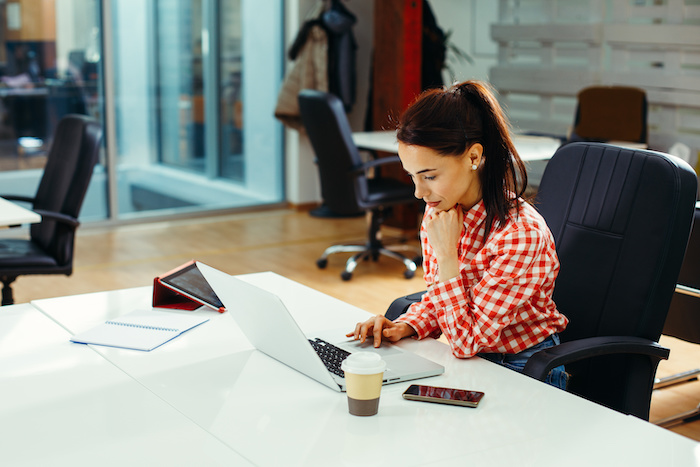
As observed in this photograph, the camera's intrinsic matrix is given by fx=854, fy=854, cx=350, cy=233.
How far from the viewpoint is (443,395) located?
1.47m

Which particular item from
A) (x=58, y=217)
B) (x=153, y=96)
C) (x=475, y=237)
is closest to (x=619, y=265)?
(x=475, y=237)

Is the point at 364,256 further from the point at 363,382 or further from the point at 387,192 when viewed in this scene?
the point at 363,382

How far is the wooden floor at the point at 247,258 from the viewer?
4.38 m

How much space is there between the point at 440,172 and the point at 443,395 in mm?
501

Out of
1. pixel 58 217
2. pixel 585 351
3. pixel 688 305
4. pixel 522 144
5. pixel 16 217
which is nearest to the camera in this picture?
pixel 585 351

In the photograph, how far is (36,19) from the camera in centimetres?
555

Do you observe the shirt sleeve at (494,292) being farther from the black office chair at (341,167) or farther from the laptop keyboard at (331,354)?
the black office chair at (341,167)

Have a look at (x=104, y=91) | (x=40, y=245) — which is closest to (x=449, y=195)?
(x=40, y=245)

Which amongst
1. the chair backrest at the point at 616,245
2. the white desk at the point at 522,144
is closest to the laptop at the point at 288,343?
the chair backrest at the point at 616,245

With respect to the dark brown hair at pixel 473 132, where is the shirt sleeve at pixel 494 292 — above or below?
below

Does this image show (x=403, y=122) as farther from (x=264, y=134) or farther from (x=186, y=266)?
(x=264, y=134)

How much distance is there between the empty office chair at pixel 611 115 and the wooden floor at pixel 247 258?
1.33m

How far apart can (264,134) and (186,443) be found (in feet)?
18.1

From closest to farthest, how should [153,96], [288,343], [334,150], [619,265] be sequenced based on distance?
[288,343] → [619,265] → [334,150] → [153,96]
